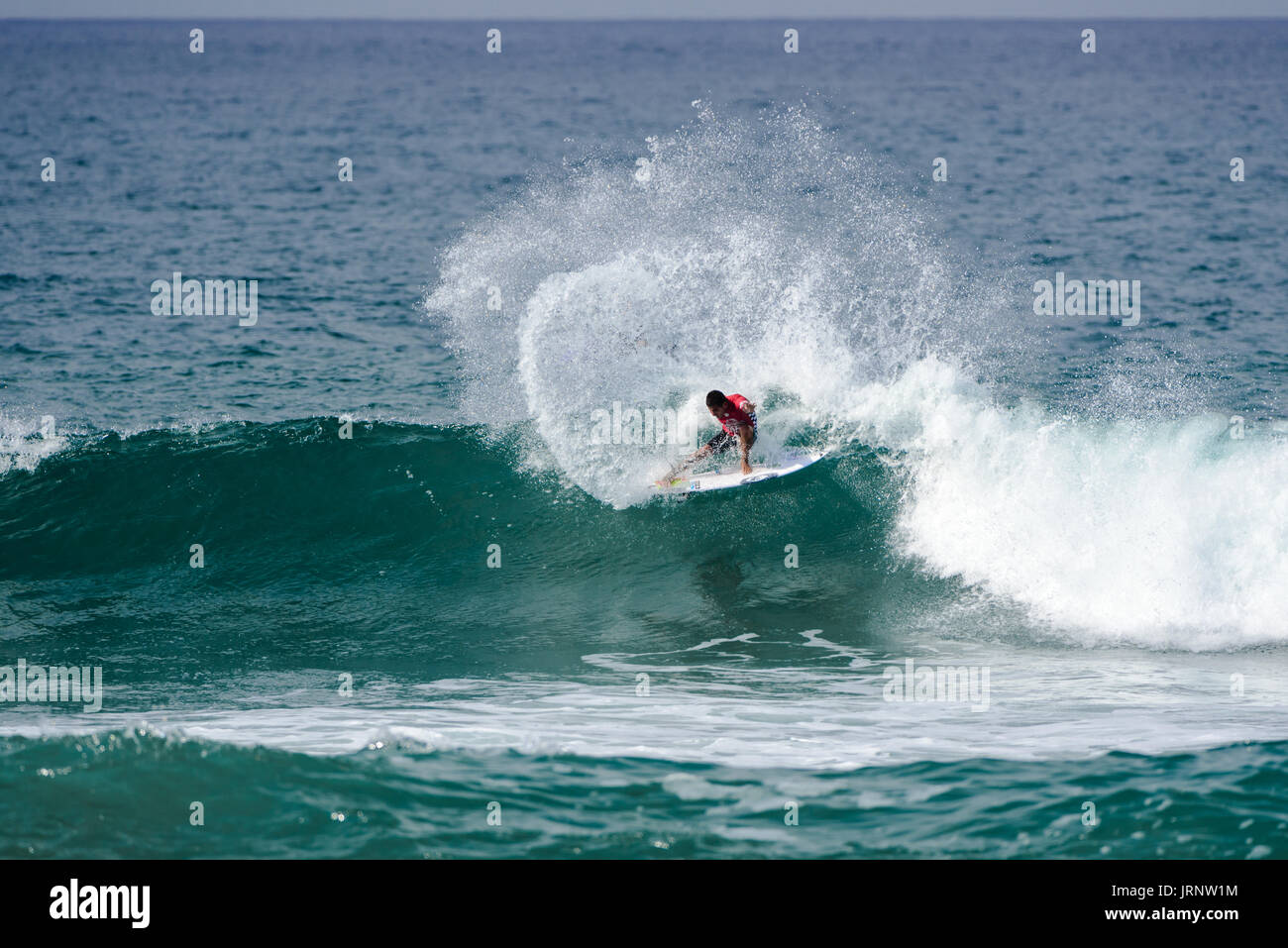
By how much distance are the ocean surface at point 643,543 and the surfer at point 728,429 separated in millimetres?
440

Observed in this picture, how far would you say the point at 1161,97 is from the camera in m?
75.1

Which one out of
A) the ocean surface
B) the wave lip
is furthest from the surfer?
the wave lip

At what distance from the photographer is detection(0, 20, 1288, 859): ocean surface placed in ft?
26.3

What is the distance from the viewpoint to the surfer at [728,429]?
13812mm

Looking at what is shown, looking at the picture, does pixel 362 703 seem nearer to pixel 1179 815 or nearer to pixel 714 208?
pixel 1179 815

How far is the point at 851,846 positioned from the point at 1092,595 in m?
6.17

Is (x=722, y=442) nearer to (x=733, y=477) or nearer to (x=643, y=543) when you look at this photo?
(x=733, y=477)

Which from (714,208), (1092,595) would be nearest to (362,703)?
(1092,595)

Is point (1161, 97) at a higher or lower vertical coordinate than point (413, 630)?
higher

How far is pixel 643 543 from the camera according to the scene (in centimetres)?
1438

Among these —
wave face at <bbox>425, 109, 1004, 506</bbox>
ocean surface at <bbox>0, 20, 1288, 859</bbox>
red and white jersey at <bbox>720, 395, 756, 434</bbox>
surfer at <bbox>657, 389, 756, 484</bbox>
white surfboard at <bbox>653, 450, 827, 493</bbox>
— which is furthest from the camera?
wave face at <bbox>425, 109, 1004, 506</bbox>

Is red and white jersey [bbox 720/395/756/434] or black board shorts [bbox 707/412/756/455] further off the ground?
red and white jersey [bbox 720/395/756/434]

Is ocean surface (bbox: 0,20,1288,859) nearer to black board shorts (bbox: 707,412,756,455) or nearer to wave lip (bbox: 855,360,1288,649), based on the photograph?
wave lip (bbox: 855,360,1288,649)

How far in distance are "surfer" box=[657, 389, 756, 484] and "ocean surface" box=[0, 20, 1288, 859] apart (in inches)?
17.3
